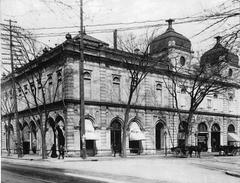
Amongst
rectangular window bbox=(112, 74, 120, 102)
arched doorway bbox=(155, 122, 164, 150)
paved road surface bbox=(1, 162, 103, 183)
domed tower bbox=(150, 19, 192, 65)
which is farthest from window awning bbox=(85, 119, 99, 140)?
paved road surface bbox=(1, 162, 103, 183)

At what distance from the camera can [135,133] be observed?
3459 cm

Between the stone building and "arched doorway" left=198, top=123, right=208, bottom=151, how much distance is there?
36 centimetres

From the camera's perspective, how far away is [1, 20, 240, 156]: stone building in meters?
30.4

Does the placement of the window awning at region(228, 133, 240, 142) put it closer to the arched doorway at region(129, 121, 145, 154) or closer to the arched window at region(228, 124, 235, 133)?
the arched window at region(228, 124, 235, 133)

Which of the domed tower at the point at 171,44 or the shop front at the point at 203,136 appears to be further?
the shop front at the point at 203,136

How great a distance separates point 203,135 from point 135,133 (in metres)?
13.5

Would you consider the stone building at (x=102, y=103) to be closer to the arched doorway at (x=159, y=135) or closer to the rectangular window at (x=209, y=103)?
the arched doorway at (x=159, y=135)

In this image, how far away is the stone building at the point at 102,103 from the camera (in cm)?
3042

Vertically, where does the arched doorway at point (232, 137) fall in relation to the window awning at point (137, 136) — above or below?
below

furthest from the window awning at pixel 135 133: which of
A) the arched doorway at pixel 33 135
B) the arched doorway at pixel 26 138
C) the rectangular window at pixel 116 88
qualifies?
the arched doorway at pixel 26 138

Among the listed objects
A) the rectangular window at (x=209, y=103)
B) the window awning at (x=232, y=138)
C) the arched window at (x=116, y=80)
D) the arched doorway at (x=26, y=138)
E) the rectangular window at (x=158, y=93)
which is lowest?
the window awning at (x=232, y=138)

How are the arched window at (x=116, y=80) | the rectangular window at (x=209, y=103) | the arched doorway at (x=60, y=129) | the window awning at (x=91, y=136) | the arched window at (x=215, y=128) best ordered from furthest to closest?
the arched window at (x=215, y=128)
the rectangular window at (x=209, y=103)
the arched window at (x=116, y=80)
the arched doorway at (x=60, y=129)
the window awning at (x=91, y=136)

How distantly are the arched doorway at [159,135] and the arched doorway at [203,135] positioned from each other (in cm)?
725

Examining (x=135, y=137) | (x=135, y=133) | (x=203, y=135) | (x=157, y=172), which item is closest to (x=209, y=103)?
(x=203, y=135)
